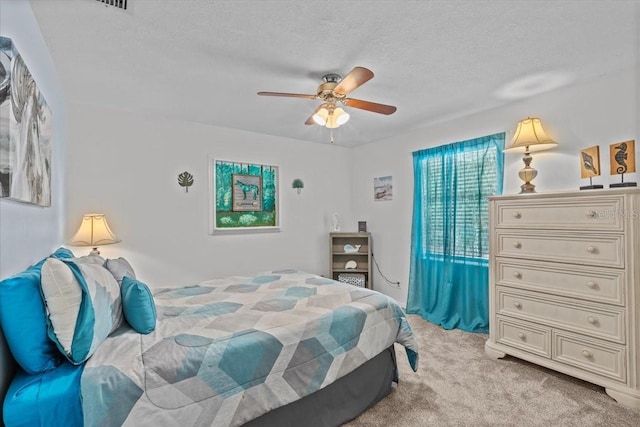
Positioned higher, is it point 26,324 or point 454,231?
point 454,231

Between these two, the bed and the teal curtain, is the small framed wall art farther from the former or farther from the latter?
the bed

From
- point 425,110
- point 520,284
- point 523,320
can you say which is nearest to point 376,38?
point 425,110

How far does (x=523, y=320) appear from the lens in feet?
8.89

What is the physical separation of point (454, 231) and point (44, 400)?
3.68 m

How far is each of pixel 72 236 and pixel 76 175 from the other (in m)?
0.60

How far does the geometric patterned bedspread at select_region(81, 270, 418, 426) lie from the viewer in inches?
52.4

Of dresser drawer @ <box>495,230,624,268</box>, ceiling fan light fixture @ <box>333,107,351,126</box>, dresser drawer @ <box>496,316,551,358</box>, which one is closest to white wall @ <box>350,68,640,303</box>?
Result: dresser drawer @ <box>495,230,624,268</box>

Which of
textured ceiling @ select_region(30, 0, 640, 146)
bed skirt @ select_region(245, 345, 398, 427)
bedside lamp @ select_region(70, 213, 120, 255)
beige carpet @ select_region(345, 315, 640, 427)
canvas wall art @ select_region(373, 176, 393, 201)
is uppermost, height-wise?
textured ceiling @ select_region(30, 0, 640, 146)

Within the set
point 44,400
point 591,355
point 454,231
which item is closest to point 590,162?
point 454,231

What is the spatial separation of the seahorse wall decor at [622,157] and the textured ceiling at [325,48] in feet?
2.01

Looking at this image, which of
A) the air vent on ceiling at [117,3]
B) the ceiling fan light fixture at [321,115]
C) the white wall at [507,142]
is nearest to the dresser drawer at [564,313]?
the white wall at [507,142]

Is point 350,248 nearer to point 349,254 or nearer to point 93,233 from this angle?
point 349,254

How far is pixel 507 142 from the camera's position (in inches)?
128

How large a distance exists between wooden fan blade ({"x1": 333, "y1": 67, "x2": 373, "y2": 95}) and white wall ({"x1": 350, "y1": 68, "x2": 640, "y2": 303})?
2.04 m
